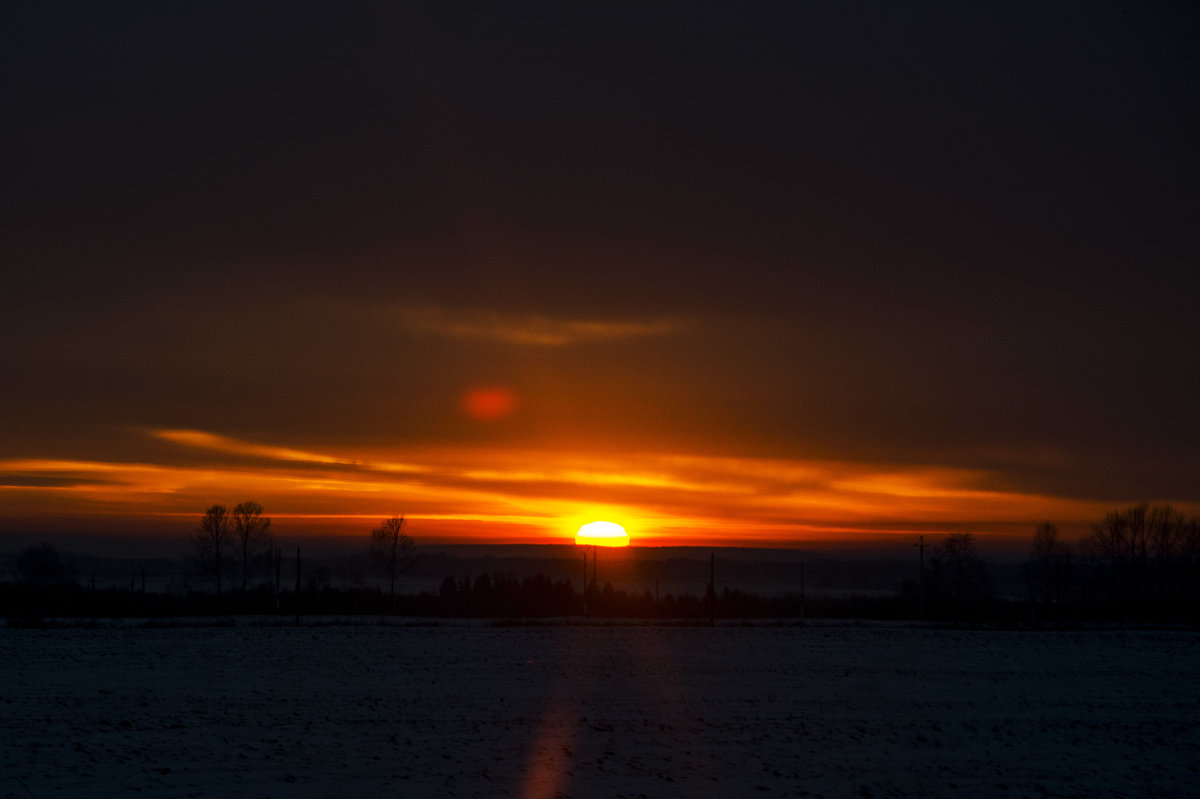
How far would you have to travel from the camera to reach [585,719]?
14758 mm

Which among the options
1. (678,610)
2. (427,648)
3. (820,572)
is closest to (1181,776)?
(427,648)

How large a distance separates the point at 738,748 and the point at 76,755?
816 cm

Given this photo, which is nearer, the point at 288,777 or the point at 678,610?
the point at 288,777

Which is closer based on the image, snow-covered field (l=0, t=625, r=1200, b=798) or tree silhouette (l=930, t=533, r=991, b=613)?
snow-covered field (l=0, t=625, r=1200, b=798)

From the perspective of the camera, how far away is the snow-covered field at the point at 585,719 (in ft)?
37.0

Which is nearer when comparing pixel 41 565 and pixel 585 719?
pixel 585 719

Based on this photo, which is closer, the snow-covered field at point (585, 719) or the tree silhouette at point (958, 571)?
the snow-covered field at point (585, 719)

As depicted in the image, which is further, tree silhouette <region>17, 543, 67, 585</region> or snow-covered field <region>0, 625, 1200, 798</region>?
tree silhouette <region>17, 543, 67, 585</region>

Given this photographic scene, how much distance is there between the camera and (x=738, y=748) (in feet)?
42.2

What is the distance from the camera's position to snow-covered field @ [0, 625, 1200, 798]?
11266 mm

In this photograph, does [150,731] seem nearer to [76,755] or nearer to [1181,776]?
[76,755]

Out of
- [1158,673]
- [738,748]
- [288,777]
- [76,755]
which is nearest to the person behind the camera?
[288,777]

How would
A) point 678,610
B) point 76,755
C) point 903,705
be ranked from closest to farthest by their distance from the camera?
1. point 76,755
2. point 903,705
3. point 678,610

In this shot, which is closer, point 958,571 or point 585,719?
point 585,719
